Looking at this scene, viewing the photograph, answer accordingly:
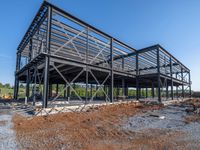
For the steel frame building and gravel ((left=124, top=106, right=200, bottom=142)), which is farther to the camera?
the steel frame building

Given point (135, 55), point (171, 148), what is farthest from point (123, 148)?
point (135, 55)

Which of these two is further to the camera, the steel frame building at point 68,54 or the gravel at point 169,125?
the steel frame building at point 68,54

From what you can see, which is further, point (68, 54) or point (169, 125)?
point (68, 54)

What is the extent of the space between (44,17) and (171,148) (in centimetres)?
1084

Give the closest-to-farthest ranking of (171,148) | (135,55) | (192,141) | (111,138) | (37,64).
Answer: (171,148)
(192,141)
(111,138)
(37,64)
(135,55)

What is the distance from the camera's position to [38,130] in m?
5.61

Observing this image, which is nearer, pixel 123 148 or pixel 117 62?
pixel 123 148

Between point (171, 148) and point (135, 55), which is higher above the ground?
point (135, 55)

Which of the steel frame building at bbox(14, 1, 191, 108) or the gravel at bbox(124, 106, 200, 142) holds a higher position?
the steel frame building at bbox(14, 1, 191, 108)

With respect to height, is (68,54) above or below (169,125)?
above

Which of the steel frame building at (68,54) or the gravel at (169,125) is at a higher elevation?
the steel frame building at (68,54)

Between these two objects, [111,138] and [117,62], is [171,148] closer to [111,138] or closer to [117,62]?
[111,138]

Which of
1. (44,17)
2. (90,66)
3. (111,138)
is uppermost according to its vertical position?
(44,17)

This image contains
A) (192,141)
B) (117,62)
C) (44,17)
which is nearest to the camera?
(192,141)
